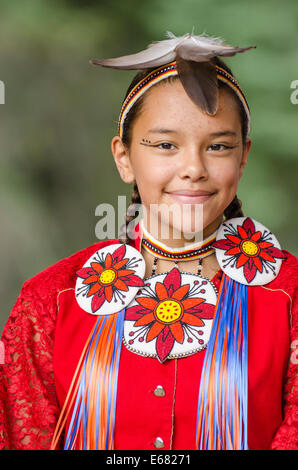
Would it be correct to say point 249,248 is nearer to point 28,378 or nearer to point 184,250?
point 184,250

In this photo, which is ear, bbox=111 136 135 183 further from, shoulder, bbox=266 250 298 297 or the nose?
shoulder, bbox=266 250 298 297

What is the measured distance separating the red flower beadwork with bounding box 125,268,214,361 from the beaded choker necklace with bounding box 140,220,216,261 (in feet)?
0.21

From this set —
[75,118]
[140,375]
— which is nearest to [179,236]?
[140,375]

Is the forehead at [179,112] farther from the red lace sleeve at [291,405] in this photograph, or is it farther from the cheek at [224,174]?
the red lace sleeve at [291,405]

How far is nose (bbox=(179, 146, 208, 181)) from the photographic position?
5.49ft

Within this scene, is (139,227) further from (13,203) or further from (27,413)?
(13,203)

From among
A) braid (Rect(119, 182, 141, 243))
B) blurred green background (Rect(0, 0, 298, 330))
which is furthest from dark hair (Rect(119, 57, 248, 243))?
blurred green background (Rect(0, 0, 298, 330))

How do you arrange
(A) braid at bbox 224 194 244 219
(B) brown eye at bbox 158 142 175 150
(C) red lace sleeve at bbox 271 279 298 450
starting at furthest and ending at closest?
(A) braid at bbox 224 194 244 219 → (B) brown eye at bbox 158 142 175 150 → (C) red lace sleeve at bbox 271 279 298 450

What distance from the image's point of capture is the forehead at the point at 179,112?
168cm

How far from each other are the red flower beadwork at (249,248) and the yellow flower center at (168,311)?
205 mm

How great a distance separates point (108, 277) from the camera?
6.05 ft

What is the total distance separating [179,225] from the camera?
1.76m

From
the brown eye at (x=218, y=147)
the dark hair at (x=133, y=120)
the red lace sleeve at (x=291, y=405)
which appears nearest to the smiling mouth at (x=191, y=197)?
the brown eye at (x=218, y=147)

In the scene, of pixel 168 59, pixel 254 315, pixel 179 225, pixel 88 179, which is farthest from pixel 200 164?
pixel 88 179
